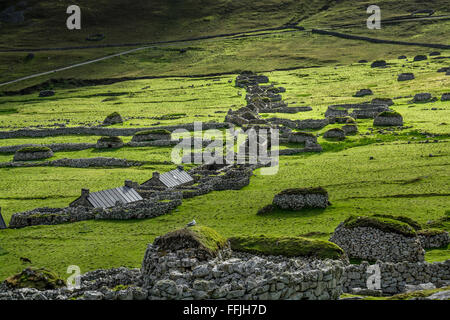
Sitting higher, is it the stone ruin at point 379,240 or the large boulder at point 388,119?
the large boulder at point 388,119

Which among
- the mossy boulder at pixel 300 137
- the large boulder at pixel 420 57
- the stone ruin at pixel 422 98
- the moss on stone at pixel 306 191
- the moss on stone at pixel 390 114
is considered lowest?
the moss on stone at pixel 306 191

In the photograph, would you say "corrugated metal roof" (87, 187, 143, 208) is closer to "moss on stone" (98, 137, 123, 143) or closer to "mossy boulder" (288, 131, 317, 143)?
"mossy boulder" (288, 131, 317, 143)

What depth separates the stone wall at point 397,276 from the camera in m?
23.1

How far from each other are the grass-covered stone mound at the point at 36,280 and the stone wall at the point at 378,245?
1443cm

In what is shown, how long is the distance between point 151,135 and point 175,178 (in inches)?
1022

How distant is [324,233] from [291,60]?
14641 cm

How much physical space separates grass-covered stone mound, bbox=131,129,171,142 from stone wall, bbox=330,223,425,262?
51.4 metres

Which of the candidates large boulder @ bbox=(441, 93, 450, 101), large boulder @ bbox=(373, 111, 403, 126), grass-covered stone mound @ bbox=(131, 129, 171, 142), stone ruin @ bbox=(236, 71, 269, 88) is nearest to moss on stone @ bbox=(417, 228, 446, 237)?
large boulder @ bbox=(373, 111, 403, 126)

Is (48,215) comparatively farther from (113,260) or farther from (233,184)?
(233,184)

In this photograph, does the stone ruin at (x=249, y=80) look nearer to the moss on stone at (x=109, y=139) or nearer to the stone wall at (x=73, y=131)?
the stone wall at (x=73, y=131)

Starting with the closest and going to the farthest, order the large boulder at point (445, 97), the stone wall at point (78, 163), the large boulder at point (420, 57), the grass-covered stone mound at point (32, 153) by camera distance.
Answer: the stone wall at point (78, 163), the grass-covered stone mound at point (32, 153), the large boulder at point (445, 97), the large boulder at point (420, 57)

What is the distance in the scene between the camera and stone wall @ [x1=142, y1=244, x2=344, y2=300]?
15789 millimetres

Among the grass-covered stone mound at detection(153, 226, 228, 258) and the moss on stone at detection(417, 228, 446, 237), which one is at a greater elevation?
the grass-covered stone mound at detection(153, 226, 228, 258)

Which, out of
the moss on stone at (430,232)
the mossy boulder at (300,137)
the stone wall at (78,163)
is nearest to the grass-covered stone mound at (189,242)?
the moss on stone at (430,232)
